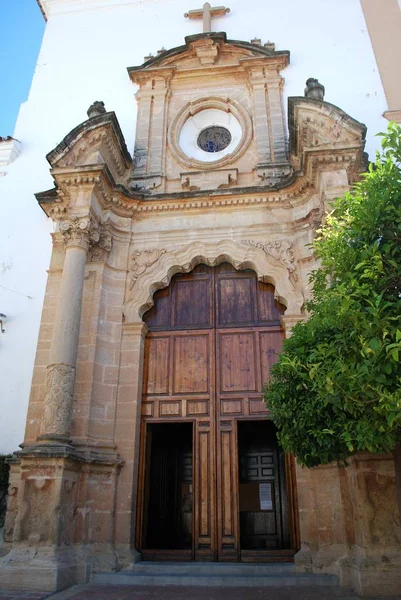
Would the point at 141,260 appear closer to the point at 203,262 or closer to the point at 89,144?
the point at 203,262

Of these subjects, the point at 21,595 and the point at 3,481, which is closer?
the point at 21,595

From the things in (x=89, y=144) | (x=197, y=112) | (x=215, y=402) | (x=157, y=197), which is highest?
(x=197, y=112)

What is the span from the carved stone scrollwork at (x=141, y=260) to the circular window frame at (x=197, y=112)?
5.66 feet

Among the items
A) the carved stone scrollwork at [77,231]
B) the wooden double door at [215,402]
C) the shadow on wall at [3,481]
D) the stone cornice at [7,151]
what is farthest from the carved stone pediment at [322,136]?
the shadow on wall at [3,481]

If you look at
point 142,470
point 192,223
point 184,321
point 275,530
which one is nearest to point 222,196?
point 192,223

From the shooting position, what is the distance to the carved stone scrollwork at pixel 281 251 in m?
7.13

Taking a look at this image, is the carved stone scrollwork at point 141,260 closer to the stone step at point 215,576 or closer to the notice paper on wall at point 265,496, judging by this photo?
the stone step at point 215,576

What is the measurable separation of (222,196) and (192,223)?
24.1 inches

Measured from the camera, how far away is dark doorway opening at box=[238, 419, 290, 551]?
26.3 ft

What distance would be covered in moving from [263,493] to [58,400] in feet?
13.6

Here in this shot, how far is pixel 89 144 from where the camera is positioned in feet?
24.4

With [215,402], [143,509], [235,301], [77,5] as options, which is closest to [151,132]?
[235,301]

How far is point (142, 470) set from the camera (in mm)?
6555

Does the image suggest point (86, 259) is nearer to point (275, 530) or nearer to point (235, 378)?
point (235, 378)
